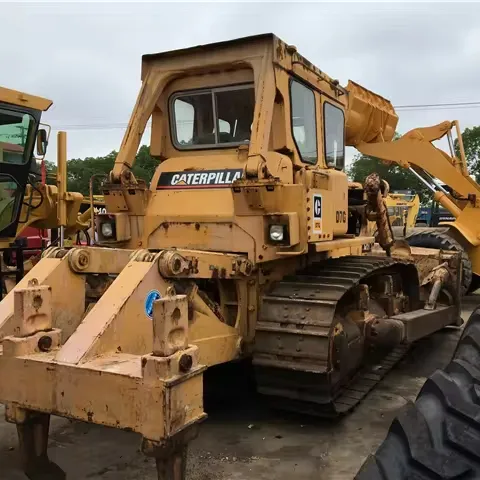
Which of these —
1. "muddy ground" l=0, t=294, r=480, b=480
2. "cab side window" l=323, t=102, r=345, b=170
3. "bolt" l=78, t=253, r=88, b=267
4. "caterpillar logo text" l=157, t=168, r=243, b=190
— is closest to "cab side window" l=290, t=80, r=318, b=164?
"cab side window" l=323, t=102, r=345, b=170

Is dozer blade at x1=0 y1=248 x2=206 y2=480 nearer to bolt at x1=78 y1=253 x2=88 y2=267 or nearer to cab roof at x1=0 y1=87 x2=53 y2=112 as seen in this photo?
bolt at x1=78 y1=253 x2=88 y2=267

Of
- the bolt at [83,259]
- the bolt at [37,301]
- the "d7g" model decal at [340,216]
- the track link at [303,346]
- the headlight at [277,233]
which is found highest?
the "d7g" model decal at [340,216]

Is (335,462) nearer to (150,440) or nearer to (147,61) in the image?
(150,440)

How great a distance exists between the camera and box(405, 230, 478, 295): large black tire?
930cm

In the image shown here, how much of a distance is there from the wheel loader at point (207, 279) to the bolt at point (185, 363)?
26 millimetres

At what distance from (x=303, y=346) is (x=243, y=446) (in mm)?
823

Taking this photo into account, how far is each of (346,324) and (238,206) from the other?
4.19 feet

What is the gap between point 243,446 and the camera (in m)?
4.16

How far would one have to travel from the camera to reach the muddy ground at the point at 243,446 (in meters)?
3.78

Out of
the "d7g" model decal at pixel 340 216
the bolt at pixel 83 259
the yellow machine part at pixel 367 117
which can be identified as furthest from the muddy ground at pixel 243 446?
the yellow machine part at pixel 367 117

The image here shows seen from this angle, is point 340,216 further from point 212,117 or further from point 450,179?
point 450,179

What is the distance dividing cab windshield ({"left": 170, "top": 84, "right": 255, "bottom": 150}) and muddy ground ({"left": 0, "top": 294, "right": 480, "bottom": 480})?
7.25 feet

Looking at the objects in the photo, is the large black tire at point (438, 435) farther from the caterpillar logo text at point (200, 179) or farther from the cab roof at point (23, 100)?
the cab roof at point (23, 100)

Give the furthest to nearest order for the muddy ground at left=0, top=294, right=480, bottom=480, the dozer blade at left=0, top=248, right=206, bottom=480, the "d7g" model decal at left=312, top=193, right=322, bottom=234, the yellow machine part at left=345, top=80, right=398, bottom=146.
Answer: the yellow machine part at left=345, top=80, right=398, bottom=146 → the "d7g" model decal at left=312, top=193, right=322, bottom=234 → the muddy ground at left=0, top=294, right=480, bottom=480 → the dozer blade at left=0, top=248, right=206, bottom=480
